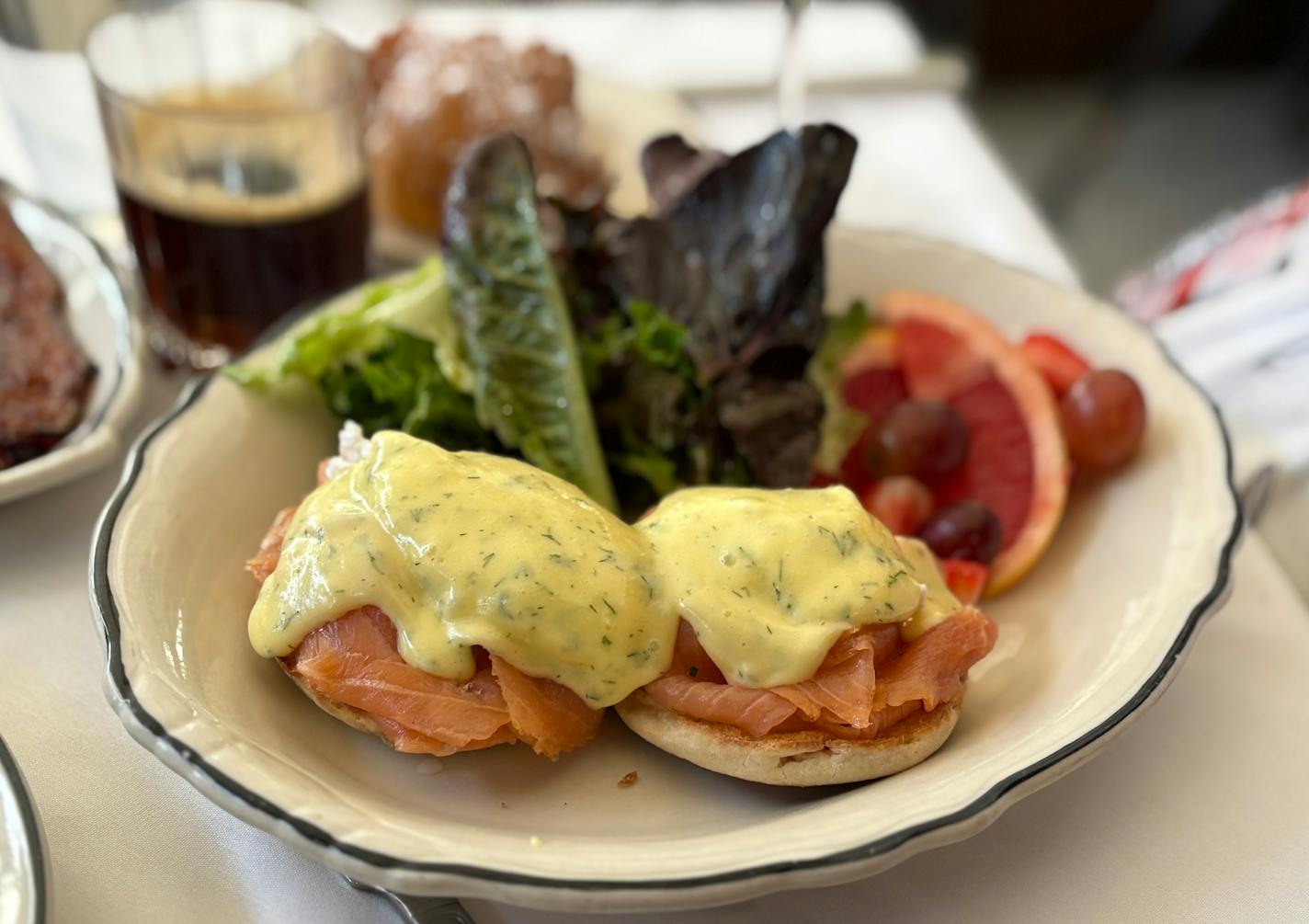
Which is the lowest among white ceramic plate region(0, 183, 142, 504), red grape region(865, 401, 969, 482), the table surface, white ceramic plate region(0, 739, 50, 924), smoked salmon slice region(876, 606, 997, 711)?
the table surface

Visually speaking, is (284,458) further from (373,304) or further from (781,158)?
(781,158)

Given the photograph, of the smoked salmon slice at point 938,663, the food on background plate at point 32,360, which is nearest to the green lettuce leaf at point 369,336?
the food on background plate at point 32,360

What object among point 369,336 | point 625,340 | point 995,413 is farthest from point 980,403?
point 369,336

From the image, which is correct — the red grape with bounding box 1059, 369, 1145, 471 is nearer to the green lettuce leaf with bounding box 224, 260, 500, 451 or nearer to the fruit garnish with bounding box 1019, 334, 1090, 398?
the fruit garnish with bounding box 1019, 334, 1090, 398

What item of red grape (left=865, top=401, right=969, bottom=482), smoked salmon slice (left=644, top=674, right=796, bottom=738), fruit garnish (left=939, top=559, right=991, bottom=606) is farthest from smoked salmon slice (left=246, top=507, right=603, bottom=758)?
red grape (left=865, top=401, right=969, bottom=482)

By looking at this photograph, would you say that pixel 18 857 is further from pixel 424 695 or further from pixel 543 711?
pixel 543 711

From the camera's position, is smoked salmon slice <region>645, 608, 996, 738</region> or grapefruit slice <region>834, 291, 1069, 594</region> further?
grapefruit slice <region>834, 291, 1069, 594</region>

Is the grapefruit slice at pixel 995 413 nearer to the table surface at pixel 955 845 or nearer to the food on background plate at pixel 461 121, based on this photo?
the table surface at pixel 955 845
